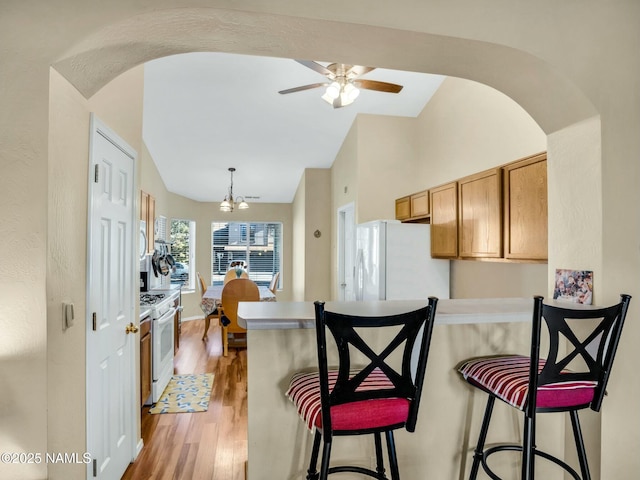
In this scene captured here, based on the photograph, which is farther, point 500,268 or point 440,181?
point 440,181

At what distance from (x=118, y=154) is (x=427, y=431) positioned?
2187mm

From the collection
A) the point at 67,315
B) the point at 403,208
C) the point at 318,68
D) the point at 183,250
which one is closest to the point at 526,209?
the point at 318,68

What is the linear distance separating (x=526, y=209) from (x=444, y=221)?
3.37ft

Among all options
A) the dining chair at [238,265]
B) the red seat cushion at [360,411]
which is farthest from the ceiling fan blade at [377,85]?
the dining chair at [238,265]

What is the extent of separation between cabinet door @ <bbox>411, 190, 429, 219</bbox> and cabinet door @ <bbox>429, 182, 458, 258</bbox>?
0.10 meters

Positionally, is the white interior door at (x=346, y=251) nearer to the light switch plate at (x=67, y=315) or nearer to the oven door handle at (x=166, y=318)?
the oven door handle at (x=166, y=318)

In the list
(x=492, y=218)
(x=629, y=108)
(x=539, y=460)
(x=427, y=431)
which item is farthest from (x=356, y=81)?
(x=539, y=460)

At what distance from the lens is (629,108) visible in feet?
5.42

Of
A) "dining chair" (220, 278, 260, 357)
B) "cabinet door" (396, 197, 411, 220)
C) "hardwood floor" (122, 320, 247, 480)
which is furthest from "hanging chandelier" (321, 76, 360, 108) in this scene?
"dining chair" (220, 278, 260, 357)

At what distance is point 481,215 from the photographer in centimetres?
274

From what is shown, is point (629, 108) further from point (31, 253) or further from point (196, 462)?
point (196, 462)

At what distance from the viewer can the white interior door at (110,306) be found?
1.79 m

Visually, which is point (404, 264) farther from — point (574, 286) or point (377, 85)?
point (574, 286)

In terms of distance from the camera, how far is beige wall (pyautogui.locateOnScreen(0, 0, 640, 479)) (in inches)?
47.3
